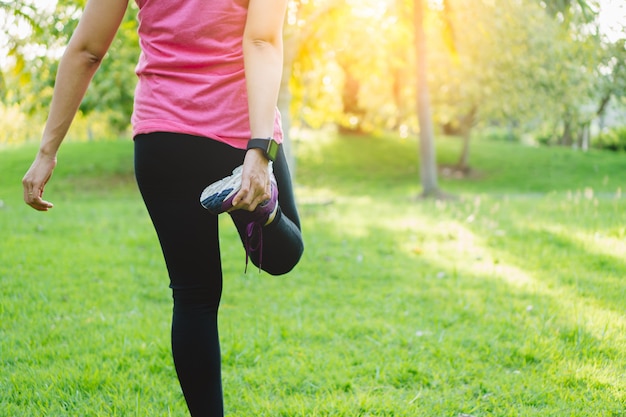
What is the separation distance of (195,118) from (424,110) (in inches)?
438

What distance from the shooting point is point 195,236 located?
1.82 meters

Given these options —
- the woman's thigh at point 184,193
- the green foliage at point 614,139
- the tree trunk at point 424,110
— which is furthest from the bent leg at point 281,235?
the green foliage at point 614,139

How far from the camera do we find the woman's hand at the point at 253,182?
155cm

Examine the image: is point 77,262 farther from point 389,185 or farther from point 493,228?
point 389,185

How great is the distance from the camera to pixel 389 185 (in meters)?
19.8

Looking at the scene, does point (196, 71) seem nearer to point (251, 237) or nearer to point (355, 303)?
point (251, 237)

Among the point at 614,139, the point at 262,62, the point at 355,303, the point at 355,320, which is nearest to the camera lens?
the point at 262,62

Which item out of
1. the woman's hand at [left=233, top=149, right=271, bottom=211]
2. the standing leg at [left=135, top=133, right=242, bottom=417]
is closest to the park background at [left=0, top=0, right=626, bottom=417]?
the standing leg at [left=135, top=133, right=242, bottom=417]

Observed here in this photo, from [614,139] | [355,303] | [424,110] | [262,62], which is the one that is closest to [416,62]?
[424,110]

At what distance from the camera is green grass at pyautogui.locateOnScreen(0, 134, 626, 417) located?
9.17ft

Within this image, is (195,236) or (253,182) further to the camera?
(195,236)

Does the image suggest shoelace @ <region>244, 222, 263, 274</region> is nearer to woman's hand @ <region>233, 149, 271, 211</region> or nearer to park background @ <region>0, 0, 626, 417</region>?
woman's hand @ <region>233, 149, 271, 211</region>

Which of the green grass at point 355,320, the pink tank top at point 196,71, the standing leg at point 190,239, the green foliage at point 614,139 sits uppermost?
the green foliage at point 614,139

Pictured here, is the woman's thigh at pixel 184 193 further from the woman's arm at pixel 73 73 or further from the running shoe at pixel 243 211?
the woman's arm at pixel 73 73
